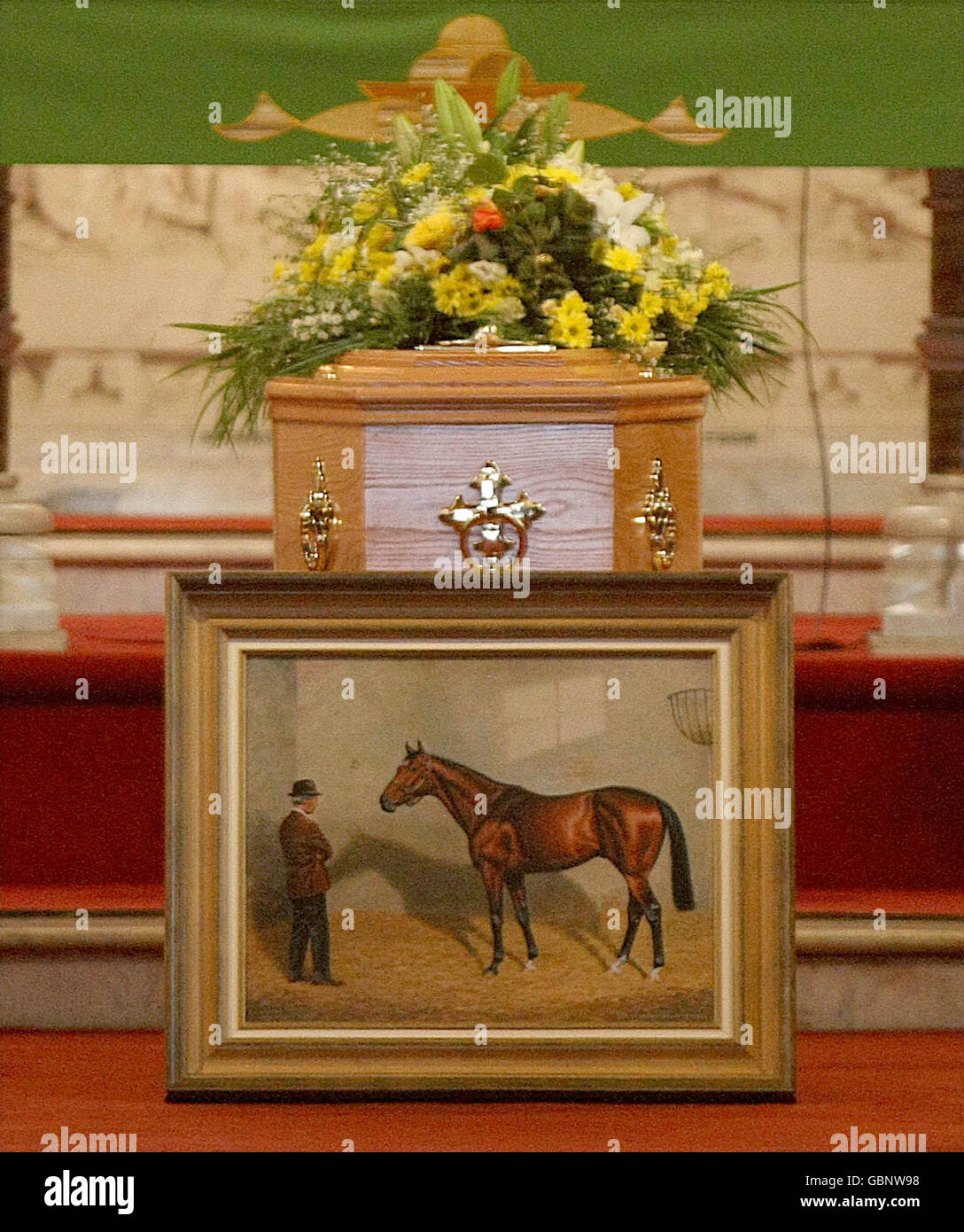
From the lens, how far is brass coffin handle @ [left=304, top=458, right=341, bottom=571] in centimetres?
260

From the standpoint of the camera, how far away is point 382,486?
2.65 meters

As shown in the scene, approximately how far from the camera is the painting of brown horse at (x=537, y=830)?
2479 millimetres

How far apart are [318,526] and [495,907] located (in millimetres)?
613

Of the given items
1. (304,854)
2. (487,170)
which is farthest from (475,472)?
(304,854)

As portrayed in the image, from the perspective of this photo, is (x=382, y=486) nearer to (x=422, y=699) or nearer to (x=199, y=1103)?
(x=422, y=699)

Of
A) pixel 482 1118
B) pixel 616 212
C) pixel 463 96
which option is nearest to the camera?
pixel 482 1118

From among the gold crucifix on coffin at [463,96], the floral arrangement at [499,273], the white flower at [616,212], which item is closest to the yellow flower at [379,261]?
the floral arrangement at [499,273]

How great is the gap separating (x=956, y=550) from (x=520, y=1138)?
1.81 meters

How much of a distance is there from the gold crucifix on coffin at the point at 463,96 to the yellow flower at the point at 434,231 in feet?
4.14

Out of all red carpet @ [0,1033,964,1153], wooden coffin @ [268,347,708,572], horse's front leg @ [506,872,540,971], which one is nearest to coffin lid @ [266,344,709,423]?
wooden coffin @ [268,347,708,572]

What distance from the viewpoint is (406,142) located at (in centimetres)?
298

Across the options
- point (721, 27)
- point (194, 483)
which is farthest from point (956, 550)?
point (194, 483)

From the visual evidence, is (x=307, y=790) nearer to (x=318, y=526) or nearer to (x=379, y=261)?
(x=318, y=526)

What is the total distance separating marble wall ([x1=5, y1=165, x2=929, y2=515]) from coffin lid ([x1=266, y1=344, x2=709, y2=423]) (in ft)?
8.70
